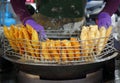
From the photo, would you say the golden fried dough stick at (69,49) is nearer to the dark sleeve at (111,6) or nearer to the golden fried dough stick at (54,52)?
the golden fried dough stick at (54,52)

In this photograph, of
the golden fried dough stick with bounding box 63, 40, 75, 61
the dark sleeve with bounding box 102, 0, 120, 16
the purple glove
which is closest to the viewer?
the golden fried dough stick with bounding box 63, 40, 75, 61

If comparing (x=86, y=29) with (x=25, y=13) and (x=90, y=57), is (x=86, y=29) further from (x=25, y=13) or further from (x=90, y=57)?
(x=25, y=13)

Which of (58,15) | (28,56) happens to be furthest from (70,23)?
(28,56)

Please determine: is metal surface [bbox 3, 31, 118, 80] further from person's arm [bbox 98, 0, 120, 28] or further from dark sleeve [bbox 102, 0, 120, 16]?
dark sleeve [bbox 102, 0, 120, 16]

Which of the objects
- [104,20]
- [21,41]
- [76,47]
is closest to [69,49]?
[76,47]

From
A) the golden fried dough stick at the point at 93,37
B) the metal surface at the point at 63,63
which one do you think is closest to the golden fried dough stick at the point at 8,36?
the metal surface at the point at 63,63

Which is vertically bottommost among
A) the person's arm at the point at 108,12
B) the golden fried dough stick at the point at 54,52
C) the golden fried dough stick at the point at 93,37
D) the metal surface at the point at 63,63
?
the metal surface at the point at 63,63

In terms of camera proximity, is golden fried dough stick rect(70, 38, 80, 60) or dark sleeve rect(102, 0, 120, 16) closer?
golden fried dough stick rect(70, 38, 80, 60)

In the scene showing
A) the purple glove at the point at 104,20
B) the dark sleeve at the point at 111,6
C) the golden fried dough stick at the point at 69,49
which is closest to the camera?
the golden fried dough stick at the point at 69,49

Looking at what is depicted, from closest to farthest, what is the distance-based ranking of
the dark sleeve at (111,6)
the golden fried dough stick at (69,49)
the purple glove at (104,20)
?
1. the golden fried dough stick at (69,49)
2. the purple glove at (104,20)
3. the dark sleeve at (111,6)

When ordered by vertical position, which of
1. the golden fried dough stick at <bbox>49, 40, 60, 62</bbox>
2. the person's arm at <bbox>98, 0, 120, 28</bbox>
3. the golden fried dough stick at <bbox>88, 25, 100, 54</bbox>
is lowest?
the golden fried dough stick at <bbox>49, 40, 60, 62</bbox>

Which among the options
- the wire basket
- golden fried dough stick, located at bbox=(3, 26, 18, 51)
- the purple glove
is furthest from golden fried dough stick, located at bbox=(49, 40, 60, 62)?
the purple glove
